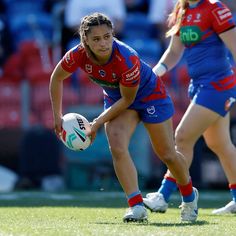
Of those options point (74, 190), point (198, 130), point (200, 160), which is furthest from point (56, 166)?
point (198, 130)

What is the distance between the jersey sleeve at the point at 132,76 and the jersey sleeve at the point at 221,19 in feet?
4.73

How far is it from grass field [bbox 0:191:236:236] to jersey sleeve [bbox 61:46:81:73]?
3.85 ft

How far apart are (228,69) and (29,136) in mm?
4290

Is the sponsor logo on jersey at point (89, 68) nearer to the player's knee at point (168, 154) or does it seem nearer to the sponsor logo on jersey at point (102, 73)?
the sponsor logo on jersey at point (102, 73)

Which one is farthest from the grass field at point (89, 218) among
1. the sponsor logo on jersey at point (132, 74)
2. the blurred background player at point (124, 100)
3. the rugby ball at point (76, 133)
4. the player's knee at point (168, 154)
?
the sponsor logo on jersey at point (132, 74)

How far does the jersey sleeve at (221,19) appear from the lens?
7938mm

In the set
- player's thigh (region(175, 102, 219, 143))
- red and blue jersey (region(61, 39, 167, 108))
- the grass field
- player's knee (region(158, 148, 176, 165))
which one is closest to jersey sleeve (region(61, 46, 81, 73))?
red and blue jersey (region(61, 39, 167, 108))

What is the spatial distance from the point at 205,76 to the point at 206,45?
274 mm

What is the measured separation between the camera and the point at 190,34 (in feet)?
26.7

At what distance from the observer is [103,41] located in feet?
21.7

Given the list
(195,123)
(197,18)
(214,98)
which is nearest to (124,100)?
(195,123)

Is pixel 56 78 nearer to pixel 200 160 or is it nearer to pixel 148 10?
pixel 200 160

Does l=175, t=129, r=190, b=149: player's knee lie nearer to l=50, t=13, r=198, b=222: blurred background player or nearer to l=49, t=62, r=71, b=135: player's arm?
l=50, t=13, r=198, b=222: blurred background player

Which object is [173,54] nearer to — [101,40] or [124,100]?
[124,100]
